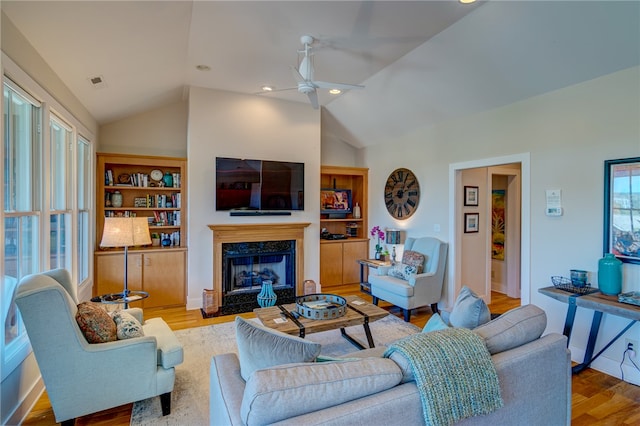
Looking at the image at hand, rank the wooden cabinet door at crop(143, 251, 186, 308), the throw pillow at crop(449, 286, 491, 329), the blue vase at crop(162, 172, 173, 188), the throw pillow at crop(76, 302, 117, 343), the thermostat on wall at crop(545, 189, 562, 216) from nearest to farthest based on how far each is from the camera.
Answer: the throw pillow at crop(449, 286, 491, 329) < the throw pillow at crop(76, 302, 117, 343) < the thermostat on wall at crop(545, 189, 562, 216) < the wooden cabinet door at crop(143, 251, 186, 308) < the blue vase at crop(162, 172, 173, 188)

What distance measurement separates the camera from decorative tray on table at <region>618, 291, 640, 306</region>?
252 centimetres

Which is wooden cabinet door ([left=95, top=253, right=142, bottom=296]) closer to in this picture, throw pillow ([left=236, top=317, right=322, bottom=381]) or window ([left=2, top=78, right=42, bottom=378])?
window ([left=2, top=78, right=42, bottom=378])

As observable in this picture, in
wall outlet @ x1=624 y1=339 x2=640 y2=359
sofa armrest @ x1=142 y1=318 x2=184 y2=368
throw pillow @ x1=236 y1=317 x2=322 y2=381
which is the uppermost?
throw pillow @ x1=236 y1=317 x2=322 y2=381

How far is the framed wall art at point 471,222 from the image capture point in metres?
4.78

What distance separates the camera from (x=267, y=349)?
4.88ft

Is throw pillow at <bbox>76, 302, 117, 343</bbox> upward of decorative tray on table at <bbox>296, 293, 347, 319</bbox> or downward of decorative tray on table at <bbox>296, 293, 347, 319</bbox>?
upward

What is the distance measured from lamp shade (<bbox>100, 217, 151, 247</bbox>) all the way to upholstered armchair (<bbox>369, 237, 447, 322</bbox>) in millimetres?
3054

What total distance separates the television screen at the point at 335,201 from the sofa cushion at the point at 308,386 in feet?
16.3

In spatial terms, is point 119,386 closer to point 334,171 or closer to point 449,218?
point 449,218

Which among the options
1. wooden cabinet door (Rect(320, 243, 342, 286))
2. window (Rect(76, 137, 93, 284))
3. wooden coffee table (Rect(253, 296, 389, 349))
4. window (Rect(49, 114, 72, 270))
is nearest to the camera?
wooden coffee table (Rect(253, 296, 389, 349))

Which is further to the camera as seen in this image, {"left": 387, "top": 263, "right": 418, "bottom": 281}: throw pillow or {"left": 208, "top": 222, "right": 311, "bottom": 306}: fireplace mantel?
{"left": 208, "top": 222, "right": 311, "bottom": 306}: fireplace mantel

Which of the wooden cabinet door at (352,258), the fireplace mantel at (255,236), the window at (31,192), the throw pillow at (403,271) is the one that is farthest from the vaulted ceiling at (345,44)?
the wooden cabinet door at (352,258)

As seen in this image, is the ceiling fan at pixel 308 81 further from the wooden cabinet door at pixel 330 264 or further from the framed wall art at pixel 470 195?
the wooden cabinet door at pixel 330 264

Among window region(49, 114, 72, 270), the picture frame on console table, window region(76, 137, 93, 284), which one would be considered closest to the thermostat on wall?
the picture frame on console table
